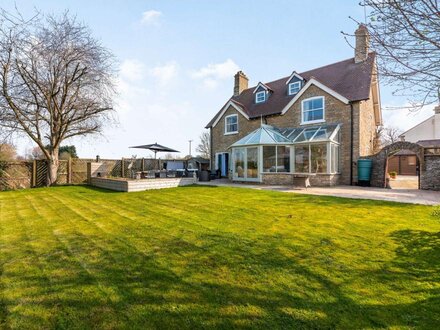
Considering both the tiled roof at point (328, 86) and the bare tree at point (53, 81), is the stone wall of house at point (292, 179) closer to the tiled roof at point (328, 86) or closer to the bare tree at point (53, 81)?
the tiled roof at point (328, 86)

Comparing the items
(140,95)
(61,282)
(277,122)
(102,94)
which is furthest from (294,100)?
(61,282)

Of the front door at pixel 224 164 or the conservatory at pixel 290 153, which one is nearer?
the conservatory at pixel 290 153

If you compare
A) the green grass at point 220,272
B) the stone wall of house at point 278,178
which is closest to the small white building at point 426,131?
the stone wall of house at point 278,178

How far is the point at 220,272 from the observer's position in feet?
11.8

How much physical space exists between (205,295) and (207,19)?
11.9m

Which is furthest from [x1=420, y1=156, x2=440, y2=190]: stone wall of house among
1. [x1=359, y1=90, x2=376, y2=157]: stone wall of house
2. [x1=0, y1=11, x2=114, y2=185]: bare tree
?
[x1=0, y1=11, x2=114, y2=185]: bare tree

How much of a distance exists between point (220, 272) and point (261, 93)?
70.5 feet

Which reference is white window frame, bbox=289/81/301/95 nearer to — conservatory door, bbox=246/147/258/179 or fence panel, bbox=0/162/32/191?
conservatory door, bbox=246/147/258/179

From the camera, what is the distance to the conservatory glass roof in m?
15.9

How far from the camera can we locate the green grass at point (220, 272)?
8.66 feet

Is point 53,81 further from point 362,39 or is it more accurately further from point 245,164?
point 362,39

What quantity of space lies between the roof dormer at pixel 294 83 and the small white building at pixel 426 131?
83.9ft

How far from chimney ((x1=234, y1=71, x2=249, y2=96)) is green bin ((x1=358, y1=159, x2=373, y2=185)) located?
15.4 meters

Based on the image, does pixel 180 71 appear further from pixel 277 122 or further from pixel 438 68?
pixel 438 68
